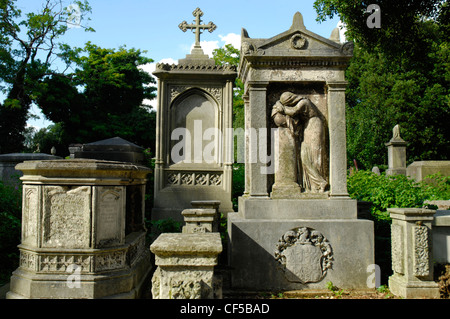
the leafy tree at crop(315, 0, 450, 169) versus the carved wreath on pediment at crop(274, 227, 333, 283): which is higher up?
the leafy tree at crop(315, 0, 450, 169)

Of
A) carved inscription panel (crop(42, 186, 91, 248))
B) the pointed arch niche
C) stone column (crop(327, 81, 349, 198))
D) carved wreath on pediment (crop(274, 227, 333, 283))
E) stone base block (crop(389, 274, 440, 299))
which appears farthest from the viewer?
the pointed arch niche

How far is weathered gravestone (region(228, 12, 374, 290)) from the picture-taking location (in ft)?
15.2

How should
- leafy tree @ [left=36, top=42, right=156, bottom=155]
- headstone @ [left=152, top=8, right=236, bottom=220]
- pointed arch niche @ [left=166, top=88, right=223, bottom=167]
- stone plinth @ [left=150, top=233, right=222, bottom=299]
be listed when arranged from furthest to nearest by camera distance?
leafy tree @ [left=36, top=42, right=156, bottom=155] < pointed arch niche @ [left=166, top=88, right=223, bottom=167] < headstone @ [left=152, top=8, right=236, bottom=220] < stone plinth @ [left=150, top=233, right=222, bottom=299]

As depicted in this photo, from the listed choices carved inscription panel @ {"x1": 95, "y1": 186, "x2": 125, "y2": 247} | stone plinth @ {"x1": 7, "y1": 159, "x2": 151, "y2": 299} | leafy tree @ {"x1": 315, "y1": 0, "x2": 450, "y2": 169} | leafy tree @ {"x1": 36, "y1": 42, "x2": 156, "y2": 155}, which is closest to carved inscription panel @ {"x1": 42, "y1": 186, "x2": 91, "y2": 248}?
stone plinth @ {"x1": 7, "y1": 159, "x2": 151, "y2": 299}

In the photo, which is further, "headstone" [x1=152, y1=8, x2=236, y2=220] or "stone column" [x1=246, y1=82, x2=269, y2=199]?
"headstone" [x1=152, y1=8, x2=236, y2=220]

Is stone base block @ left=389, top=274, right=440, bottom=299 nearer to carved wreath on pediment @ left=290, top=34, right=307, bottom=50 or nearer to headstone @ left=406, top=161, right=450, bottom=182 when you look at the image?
carved wreath on pediment @ left=290, top=34, right=307, bottom=50

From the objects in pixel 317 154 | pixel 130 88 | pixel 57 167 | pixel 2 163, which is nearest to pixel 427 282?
pixel 317 154

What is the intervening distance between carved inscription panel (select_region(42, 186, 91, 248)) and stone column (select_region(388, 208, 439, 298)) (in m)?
3.95

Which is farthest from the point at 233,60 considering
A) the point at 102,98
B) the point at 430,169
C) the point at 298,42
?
the point at 298,42

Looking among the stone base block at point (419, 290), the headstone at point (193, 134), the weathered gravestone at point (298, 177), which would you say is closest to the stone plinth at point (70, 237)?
the weathered gravestone at point (298, 177)

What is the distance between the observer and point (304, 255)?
4613 mm

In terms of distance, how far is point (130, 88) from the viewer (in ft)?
102

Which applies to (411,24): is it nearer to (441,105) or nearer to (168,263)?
(168,263)

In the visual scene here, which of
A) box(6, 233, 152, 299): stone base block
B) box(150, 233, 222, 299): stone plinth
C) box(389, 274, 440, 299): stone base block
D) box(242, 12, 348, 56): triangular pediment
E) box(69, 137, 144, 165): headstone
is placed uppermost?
box(242, 12, 348, 56): triangular pediment
